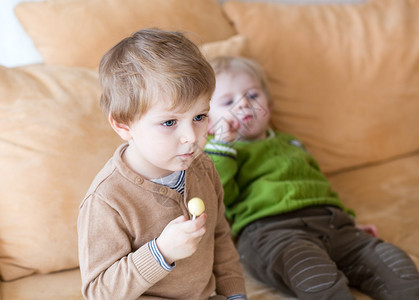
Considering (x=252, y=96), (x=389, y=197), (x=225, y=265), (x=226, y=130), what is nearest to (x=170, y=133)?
(x=225, y=265)

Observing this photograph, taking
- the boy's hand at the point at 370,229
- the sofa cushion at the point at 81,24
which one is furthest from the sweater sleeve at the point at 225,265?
the sofa cushion at the point at 81,24

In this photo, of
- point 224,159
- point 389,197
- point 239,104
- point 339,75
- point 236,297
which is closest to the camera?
point 236,297

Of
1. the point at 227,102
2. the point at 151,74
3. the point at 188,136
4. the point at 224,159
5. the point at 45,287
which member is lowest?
the point at 45,287

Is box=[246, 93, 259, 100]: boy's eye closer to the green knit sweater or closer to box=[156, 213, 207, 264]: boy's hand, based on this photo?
the green knit sweater

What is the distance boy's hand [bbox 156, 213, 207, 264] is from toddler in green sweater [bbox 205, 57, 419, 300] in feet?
1.57

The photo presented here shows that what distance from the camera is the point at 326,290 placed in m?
1.25

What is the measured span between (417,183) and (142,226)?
49.8 inches

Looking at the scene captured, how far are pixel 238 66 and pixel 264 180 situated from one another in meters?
0.39

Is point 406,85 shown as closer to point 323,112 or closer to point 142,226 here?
point 323,112

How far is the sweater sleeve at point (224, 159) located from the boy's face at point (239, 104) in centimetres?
10

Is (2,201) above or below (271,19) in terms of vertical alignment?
below

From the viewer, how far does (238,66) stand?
1.61 metres

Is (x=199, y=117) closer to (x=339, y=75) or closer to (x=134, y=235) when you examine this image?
(x=134, y=235)

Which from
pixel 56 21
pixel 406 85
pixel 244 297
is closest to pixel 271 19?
pixel 406 85
